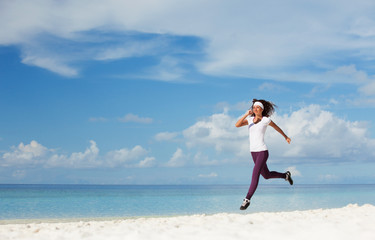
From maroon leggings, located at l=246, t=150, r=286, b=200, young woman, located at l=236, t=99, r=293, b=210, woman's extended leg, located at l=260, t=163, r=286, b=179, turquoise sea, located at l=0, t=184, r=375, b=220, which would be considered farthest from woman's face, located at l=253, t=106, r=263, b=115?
turquoise sea, located at l=0, t=184, r=375, b=220

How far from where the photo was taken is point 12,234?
6.91 meters

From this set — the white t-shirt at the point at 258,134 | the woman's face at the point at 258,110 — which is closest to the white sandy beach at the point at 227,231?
the white t-shirt at the point at 258,134

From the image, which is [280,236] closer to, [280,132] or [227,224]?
[227,224]

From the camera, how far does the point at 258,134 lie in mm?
9438

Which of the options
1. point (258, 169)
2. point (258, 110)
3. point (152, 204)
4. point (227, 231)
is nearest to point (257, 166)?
point (258, 169)

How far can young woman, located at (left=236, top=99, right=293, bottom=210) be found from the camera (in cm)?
941

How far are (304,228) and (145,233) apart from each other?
258 cm

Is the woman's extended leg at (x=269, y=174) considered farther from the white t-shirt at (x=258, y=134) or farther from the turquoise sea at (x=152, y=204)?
the turquoise sea at (x=152, y=204)

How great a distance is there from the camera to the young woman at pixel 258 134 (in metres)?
9.41

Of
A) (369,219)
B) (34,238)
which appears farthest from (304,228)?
(34,238)

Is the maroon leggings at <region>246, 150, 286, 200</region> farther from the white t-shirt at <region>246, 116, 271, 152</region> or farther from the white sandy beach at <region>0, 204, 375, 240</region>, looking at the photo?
the white sandy beach at <region>0, 204, 375, 240</region>

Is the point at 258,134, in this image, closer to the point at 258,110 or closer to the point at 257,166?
Result: the point at 258,110

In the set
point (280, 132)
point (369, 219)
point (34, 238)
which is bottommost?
point (34, 238)

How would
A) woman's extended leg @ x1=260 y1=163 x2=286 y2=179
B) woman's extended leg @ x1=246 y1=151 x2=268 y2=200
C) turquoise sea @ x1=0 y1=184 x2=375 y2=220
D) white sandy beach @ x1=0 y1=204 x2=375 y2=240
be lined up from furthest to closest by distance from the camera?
turquoise sea @ x1=0 y1=184 x2=375 y2=220 → woman's extended leg @ x1=260 y1=163 x2=286 y2=179 → woman's extended leg @ x1=246 y1=151 x2=268 y2=200 → white sandy beach @ x1=0 y1=204 x2=375 y2=240
